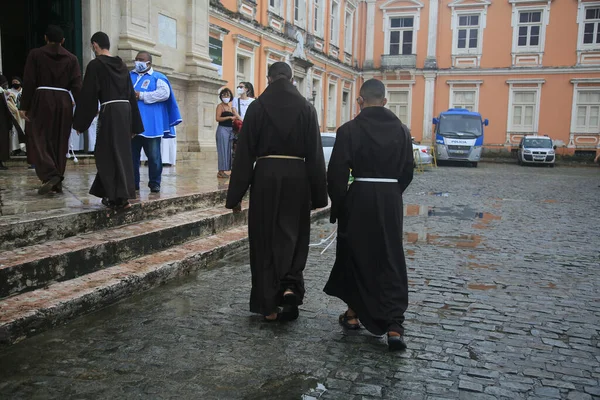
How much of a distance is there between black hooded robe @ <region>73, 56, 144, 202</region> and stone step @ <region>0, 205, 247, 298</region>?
0.46 metres

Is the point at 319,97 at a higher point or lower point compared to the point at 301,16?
lower

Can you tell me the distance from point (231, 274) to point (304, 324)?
1619mm

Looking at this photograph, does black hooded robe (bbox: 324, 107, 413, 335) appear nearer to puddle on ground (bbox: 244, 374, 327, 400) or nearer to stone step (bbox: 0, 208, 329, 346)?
puddle on ground (bbox: 244, 374, 327, 400)

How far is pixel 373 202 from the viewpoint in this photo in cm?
383

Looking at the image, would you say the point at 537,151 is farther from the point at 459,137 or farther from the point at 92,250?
the point at 92,250

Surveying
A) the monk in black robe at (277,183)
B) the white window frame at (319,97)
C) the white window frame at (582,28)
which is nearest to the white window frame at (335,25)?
the white window frame at (319,97)

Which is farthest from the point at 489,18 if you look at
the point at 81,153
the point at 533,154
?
the point at 81,153

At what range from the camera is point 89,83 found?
5.52 meters

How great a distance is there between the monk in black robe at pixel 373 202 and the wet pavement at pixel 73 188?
116 inches

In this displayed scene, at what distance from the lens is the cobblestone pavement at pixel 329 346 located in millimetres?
2998

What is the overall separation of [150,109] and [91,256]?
266 cm

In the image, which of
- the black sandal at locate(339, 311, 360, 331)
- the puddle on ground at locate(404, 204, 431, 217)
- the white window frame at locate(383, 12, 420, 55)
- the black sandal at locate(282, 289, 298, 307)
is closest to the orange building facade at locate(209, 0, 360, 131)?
the white window frame at locate(383, 12, 420, 55)

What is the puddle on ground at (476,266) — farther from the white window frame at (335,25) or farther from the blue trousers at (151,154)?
the white window frame at (335,25)

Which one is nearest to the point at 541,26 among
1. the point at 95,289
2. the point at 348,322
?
the point at 348,322
